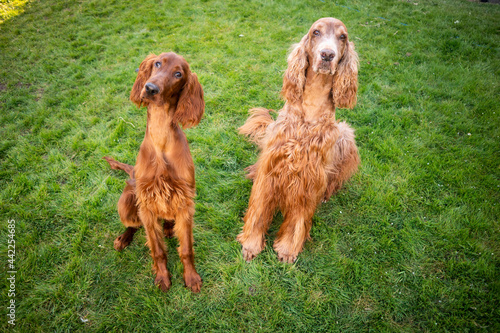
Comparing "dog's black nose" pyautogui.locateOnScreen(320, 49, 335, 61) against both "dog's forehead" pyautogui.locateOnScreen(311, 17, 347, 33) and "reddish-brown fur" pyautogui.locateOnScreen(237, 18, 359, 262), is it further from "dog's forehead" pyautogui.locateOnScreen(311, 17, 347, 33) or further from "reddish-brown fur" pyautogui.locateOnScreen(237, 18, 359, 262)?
"dog's forehead" pyautogui.locateOnScreen(311, 17, 347, 33)

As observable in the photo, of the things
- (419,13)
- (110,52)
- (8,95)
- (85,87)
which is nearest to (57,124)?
(85,87)

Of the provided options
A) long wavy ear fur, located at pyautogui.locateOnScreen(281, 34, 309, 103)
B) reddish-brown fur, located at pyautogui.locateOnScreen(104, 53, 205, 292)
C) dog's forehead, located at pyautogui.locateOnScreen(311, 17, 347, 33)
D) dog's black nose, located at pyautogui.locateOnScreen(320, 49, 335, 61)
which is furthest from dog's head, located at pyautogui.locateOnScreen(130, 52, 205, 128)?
dog's forehead, located at pyautogui.locateOnScreen(311, 17, 347, 33)

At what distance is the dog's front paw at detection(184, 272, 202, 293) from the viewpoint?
2.40m

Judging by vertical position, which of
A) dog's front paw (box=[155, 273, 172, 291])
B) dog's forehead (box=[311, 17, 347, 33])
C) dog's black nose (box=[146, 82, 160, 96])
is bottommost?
dog's front paw (box=[155, 273, 172, 291])

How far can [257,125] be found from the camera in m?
3.61

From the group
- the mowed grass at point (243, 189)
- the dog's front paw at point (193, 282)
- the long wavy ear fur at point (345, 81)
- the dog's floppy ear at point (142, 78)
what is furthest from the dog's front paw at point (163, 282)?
the long wavy ear fur at point (345, 81)

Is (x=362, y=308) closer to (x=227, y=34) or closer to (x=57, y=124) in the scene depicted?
(x=57, y=124)

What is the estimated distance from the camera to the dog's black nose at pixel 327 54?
2.18 m

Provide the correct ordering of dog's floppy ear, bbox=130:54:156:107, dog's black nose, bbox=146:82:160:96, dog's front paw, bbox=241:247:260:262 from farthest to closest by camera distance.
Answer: dog's front paw, bbox=241:247:260:262
dog's floppy ear, bbox=130:54:156:107
dog's black nose, bbox=146:82:160:96

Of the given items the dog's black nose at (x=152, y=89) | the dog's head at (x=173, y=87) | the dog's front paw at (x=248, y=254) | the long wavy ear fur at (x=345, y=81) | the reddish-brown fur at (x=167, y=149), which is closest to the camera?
the dog's black nose at (x=152, y=89)

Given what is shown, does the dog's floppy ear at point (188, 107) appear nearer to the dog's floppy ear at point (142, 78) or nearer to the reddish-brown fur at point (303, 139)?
the dog's floppy ear at point (142, 78)

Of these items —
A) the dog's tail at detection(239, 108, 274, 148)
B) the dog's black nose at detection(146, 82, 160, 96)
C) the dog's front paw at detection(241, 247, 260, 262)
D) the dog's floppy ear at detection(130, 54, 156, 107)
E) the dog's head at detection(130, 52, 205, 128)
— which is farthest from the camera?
the dog's tail at detection(239, 108, 274, 148)

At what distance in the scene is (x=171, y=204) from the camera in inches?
86.0

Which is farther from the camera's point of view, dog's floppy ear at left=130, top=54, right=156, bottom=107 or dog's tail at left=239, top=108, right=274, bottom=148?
dog's tail at left=239, top=108, right=274, bottom=148
